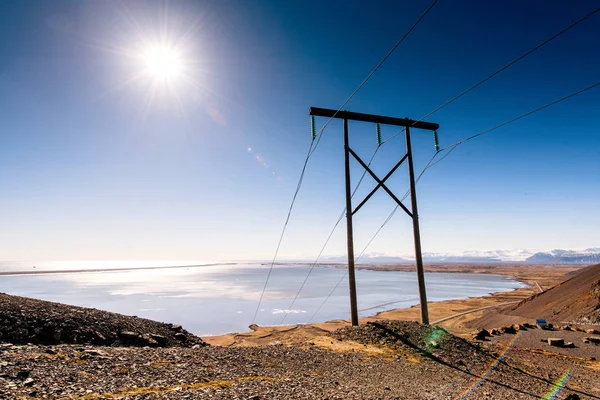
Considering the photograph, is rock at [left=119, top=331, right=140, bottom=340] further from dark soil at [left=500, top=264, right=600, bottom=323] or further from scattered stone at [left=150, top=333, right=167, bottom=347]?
dark soil at [left=500, top=264, right=600, bottom=323]

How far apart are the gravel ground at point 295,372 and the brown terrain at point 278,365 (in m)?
0.03

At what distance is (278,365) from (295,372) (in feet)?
2.76

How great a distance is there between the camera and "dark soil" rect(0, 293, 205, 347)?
10.3m

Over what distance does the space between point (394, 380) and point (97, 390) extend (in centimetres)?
727

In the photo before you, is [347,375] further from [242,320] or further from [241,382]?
[242,320]

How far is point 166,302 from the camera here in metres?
52.0

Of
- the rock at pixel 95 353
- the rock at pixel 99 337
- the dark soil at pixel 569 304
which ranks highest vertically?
the rock at pixel 95 353

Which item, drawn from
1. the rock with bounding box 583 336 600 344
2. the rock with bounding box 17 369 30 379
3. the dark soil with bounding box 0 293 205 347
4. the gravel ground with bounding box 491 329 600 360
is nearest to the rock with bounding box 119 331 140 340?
the dark soil with bounding box 0 293 205 347

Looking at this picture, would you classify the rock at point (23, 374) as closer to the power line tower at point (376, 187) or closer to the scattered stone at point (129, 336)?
the scattered stone at point (129, 336)

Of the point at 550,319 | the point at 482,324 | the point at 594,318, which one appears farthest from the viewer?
the point at 482,324

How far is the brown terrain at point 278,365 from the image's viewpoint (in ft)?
20.7

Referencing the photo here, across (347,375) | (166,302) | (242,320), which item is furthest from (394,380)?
(166,302)

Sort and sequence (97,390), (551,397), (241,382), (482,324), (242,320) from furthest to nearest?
(242,320) < (482,324) < (551,397) < (241,382) < (97,390)

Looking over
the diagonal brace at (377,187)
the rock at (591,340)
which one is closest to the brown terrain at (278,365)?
the rock at (591,340)
